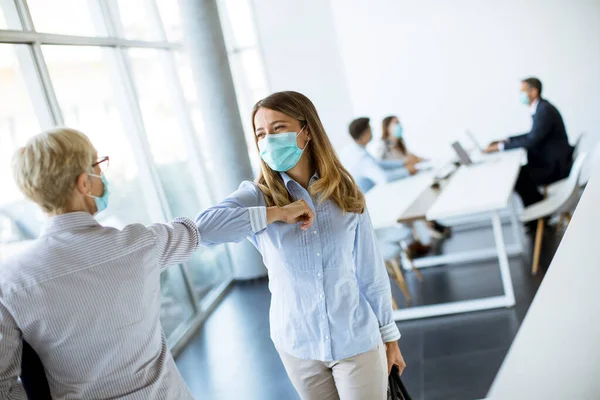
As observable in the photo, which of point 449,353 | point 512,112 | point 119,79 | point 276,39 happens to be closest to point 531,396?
point 449,353

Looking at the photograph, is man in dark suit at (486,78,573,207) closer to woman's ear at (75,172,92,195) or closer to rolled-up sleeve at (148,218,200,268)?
rolled-up sleeve at (148,218,200,268)

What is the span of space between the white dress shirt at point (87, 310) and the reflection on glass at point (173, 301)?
3.43 metres

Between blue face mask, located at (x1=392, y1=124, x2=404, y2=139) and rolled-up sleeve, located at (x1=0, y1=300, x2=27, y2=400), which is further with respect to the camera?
blue face mask, located at (x1=392, y1=124, x2=404, y2=139)

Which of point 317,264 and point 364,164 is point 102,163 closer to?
point 317,264

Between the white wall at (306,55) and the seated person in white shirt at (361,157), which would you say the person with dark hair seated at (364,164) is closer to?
the seated person in white shirt at (361,157)

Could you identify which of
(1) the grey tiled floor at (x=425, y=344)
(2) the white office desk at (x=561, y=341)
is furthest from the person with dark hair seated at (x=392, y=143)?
(2) the white office desk at (x=561, y=341)

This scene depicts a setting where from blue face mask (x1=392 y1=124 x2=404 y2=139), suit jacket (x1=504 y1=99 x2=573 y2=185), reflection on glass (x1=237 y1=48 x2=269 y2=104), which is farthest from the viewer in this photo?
reflection on glass (x1=237 y1=48 x2=269 y2=104)

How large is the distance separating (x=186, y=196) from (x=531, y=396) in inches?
216

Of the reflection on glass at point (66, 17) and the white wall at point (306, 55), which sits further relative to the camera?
the white wall at point (306, 55)

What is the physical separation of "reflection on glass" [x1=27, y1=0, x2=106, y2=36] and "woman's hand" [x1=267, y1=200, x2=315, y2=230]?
9.26 ft

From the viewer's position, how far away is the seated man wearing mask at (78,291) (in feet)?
4.10

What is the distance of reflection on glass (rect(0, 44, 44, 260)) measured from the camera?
3.37 m

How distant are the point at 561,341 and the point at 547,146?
18.6 ft

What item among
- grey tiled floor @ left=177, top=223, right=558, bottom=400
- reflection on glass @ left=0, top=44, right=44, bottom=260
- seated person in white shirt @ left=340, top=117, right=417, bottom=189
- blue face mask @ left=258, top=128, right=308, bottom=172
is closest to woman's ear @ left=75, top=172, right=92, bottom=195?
blue face mask @ left=258, top=128, right=308, bottom=172
